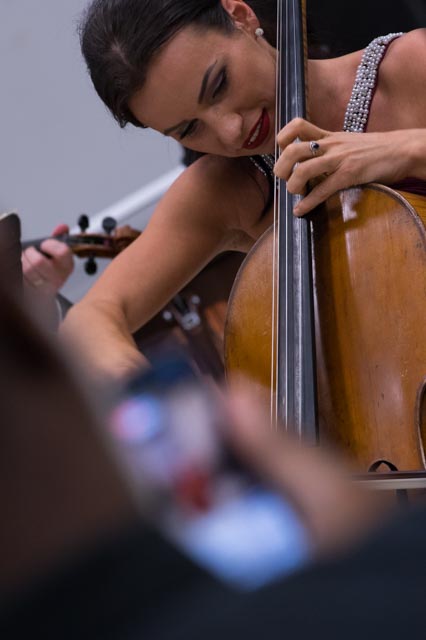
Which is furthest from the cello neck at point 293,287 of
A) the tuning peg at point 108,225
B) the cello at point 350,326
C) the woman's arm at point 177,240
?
the tuning peg at point 108,225

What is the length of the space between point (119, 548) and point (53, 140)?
226 centimetres

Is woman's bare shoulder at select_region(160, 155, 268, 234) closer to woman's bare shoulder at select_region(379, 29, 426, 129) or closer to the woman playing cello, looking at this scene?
the woman playing cello

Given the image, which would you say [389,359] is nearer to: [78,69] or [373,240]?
[373,240]

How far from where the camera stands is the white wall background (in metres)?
2.33

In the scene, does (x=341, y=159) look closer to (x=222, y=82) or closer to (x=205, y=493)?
(x=222, y=82)

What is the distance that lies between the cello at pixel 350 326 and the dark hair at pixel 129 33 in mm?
190

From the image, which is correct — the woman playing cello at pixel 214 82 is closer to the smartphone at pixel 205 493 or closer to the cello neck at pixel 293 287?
the cello neck at pixel 293 287

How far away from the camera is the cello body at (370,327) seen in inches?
32.9

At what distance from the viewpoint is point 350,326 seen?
2.99ft

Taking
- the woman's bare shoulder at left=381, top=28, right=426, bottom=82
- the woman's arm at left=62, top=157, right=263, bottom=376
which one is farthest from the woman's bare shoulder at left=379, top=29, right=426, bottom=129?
the woman's arm at left=62, top=157, right=263, bottom=376

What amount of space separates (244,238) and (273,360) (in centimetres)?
40

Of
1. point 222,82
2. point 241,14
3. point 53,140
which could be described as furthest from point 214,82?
point 53,140

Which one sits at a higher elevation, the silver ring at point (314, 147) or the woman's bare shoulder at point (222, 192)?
the silver ring at point (314, 147)

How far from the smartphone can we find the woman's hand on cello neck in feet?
2.40
